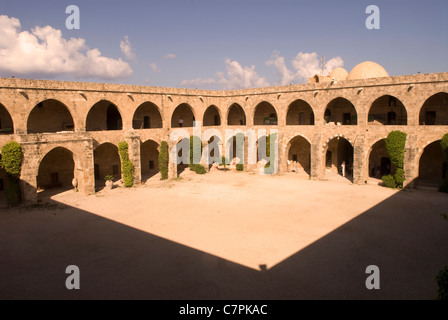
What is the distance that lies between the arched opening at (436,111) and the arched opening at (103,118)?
76.1 feet

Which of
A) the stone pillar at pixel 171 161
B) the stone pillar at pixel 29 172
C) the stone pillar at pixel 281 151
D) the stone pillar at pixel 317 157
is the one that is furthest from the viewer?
the stone pillar at pixel 281 151

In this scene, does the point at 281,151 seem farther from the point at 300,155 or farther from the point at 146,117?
the point at 146,117

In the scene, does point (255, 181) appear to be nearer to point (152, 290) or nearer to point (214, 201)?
point (214, 201)

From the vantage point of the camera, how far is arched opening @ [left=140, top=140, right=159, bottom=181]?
91.9ft

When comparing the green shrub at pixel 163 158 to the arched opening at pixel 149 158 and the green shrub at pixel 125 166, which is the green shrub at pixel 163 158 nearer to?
the green shrub at pixel 125 166

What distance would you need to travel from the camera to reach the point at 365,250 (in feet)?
37.8

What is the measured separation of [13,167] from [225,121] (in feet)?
57.7

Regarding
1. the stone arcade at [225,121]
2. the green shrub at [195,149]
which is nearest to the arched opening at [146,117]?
the stone arcade at [225,121]

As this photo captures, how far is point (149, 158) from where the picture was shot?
93.2 ft

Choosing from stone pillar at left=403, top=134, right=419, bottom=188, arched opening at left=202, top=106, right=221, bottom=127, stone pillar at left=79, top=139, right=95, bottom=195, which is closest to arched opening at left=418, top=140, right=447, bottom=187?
stone pillar at left=403, top=134, right=419, bottom=188

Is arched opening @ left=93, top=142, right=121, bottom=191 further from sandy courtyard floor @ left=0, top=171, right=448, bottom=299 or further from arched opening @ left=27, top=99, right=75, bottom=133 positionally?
sandy courtyard floor @ left=0, top=171, right=448, bottom=299

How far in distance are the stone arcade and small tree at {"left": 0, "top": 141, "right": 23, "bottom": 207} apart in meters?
0.30

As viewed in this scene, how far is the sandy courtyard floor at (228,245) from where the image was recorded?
9.23 metres
